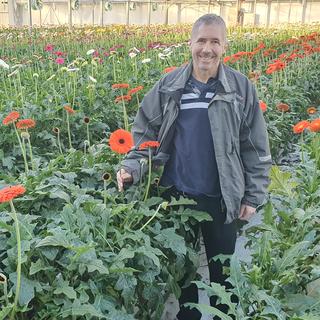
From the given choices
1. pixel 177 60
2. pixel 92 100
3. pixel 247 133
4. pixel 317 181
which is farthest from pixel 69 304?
pixel 177 60

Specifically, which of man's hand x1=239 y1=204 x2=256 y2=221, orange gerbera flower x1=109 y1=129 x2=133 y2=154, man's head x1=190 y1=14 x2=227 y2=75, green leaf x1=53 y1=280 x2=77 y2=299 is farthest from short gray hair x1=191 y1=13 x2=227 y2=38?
green leaf x1=53 y1=280 x2=77 y2=299

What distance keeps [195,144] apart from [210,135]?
0.27ft

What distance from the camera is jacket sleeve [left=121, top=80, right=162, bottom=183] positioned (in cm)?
256

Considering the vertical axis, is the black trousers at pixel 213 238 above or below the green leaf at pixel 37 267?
below

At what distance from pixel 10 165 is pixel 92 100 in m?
1.71

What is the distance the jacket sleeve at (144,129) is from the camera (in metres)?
2.56

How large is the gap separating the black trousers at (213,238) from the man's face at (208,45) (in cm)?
64

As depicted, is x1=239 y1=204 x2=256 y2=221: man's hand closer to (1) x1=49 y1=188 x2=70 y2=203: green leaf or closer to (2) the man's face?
(2) the man's face

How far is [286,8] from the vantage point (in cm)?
3338

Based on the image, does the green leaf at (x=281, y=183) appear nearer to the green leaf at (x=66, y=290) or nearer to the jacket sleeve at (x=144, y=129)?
the jacket sleeve at (x=144, y=129)

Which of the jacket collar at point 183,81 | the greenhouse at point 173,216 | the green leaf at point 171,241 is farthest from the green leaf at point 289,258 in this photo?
the jacket collar at point 183,81

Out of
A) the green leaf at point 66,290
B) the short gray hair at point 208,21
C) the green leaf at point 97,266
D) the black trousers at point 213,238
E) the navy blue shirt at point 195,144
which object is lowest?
the black trousers at point 213,238

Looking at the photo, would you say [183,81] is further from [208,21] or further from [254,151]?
[254,151]

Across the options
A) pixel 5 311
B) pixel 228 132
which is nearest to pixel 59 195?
pixel 5 311
